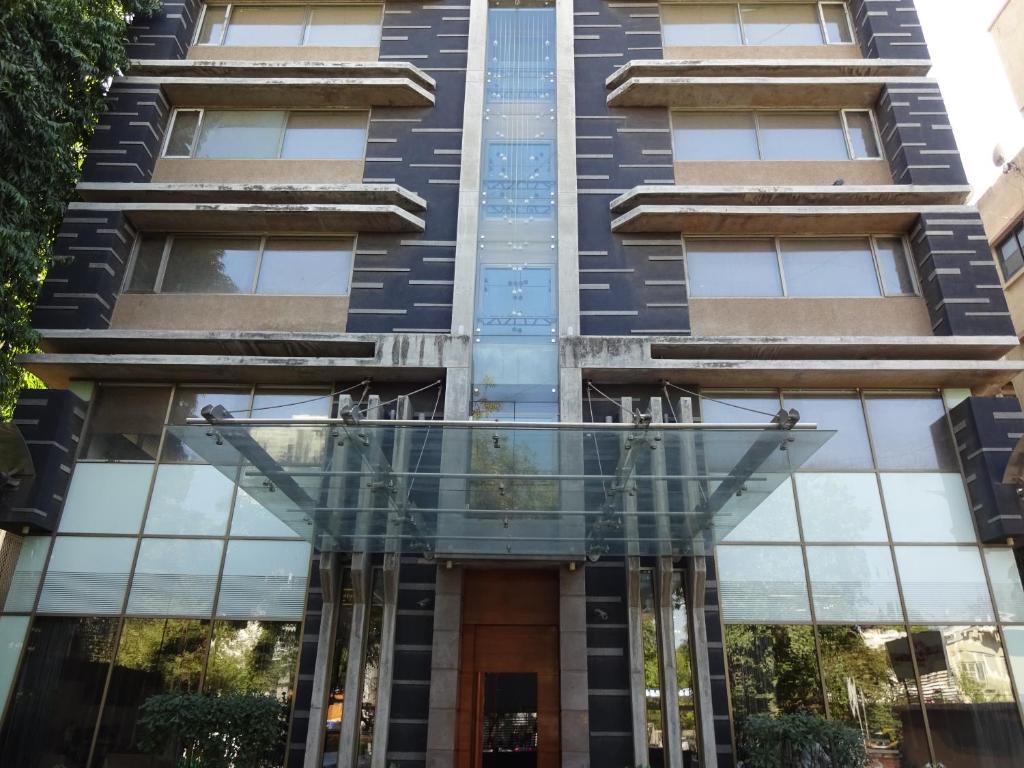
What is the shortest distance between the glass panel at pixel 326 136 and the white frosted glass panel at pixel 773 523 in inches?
443

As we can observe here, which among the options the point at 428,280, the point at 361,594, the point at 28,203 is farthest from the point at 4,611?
the point at 428,280

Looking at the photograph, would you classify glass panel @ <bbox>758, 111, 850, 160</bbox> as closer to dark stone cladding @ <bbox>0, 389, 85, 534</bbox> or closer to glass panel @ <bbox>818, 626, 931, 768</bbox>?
glass panel @ <bbox>818, 626, 931, 768</bbox>

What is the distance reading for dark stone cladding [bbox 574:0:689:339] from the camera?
14609 mm

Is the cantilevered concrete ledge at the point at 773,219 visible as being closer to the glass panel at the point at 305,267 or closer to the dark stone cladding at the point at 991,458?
the dark stone cladding at the point at 991,458

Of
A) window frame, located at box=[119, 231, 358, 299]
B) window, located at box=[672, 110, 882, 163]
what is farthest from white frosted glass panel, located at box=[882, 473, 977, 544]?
window frame, located at box=[119, 231, 358, 299]

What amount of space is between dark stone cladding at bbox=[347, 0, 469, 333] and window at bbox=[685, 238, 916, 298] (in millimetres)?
5192

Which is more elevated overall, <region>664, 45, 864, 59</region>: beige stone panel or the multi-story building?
<region>664, 45, 864, 59</region>: beige stone panel

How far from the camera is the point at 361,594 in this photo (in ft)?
39.9

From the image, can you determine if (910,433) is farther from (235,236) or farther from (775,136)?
(235,236)

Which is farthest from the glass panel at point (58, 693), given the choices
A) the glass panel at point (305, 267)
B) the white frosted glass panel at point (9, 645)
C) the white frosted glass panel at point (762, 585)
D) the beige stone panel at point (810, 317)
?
the beige stone panel at point (810, 317)

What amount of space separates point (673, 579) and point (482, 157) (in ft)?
31.7

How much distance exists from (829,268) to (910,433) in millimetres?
3754

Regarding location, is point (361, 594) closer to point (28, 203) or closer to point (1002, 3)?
point (28, 203)

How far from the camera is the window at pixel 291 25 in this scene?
18109 millimetres
